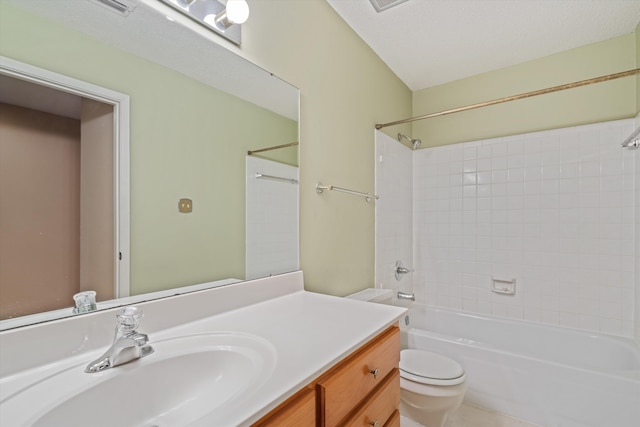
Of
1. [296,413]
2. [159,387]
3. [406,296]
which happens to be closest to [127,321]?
[159,387]

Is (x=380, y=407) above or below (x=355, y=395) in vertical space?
below

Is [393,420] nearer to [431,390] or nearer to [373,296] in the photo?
[431,390]

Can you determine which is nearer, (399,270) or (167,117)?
(167,117)

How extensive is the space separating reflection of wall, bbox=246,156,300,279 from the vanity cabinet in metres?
0.57

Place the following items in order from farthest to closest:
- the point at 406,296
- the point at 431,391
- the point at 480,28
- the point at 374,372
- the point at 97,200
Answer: the point at 406,296, the point at 480,28, the point at 431,391, the point at 374,372, the point at 97,200

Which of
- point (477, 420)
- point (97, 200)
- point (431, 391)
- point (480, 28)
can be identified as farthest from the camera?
point (480, 28)

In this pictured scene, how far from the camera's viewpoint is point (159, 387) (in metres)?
0.71

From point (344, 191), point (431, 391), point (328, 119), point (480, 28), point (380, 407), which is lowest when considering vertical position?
point (431, 391)

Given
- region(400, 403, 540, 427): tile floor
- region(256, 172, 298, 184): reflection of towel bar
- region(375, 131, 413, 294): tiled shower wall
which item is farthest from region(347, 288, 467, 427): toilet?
region(256, 172, 298, 184): reflection of towel bar

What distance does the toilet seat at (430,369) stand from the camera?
152 cm

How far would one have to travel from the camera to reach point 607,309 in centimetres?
204

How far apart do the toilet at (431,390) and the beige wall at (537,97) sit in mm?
1907

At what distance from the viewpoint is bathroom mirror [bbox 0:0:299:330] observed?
2.47 feet

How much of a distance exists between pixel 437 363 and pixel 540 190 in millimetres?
1552
